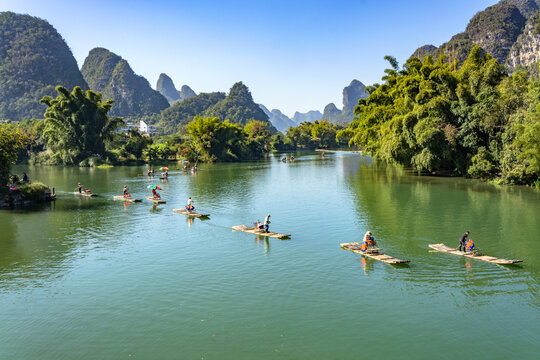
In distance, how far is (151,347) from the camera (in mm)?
13609

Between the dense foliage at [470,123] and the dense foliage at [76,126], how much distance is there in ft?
237

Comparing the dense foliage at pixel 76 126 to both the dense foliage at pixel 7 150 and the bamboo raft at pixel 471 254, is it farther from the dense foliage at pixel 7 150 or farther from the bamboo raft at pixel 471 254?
the bamboo raft at pixel 471 254

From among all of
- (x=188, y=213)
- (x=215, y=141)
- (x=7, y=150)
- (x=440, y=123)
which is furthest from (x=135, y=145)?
(x=440, y=123)

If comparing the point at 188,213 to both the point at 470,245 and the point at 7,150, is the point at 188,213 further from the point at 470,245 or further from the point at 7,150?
the point at 470,245

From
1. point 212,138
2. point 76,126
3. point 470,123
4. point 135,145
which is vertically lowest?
point 470,123

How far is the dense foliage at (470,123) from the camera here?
43.8 metres

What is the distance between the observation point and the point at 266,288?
1852 centimetres

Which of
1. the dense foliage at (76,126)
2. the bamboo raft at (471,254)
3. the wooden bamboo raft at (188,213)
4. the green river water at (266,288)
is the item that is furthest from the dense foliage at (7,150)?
the dense foliage at (76,126)

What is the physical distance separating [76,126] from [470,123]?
8715 centimetres

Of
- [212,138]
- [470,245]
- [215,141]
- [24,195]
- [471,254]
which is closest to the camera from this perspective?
[471,254]

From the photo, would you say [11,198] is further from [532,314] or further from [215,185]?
[532,314]

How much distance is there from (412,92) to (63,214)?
50765 mm

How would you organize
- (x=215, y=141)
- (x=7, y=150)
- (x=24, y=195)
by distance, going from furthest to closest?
(x=215, y=141)
(x=24, y=195)
(x=7, y=150)

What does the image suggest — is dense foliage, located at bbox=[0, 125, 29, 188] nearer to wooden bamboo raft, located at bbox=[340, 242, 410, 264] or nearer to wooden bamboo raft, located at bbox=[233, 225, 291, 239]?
wooden bamboo raft, located at bbox=[233, 225, 291, 239]
